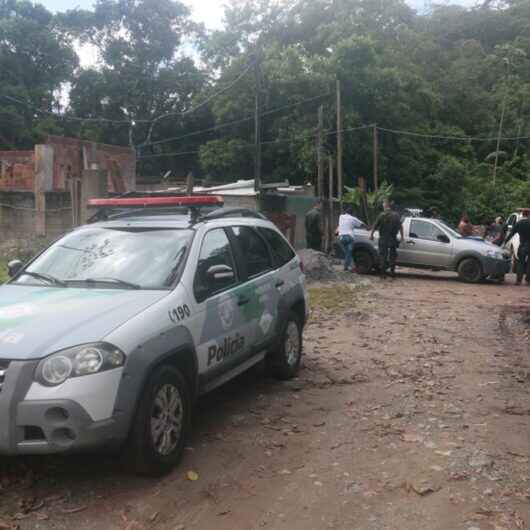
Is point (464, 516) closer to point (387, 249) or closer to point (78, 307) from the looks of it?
point (78, 307)

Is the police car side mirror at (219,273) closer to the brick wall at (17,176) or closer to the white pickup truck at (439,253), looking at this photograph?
the white pickup truck at (439,253)

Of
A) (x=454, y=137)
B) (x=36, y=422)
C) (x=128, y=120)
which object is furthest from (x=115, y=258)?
(x=128, y=120)

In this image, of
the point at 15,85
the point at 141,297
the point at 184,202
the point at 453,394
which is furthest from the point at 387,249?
the point at 15,85

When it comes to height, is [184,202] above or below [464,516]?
above

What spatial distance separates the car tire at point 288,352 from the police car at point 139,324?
1 centimetres

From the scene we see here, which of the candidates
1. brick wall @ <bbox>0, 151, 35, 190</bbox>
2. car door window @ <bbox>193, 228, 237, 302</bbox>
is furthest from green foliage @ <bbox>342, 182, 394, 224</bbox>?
car door window @ <bbox>193, 228, 237, 302</bbox>

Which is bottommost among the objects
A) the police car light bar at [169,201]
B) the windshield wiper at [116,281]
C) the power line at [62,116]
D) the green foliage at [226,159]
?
the windshield wiper at [116,281]

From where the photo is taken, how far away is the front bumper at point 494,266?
611 inches

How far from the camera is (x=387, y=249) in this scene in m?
15.8

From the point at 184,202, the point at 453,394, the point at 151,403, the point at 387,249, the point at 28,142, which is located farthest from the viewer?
the point at 28,142

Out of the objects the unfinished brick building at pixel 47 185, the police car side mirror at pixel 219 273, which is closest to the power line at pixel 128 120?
the unfinished brick building at pixel 47 185

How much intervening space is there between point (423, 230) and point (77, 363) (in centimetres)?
1393

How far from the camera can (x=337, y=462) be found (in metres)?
4.54

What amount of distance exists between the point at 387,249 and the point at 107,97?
98.5ft
